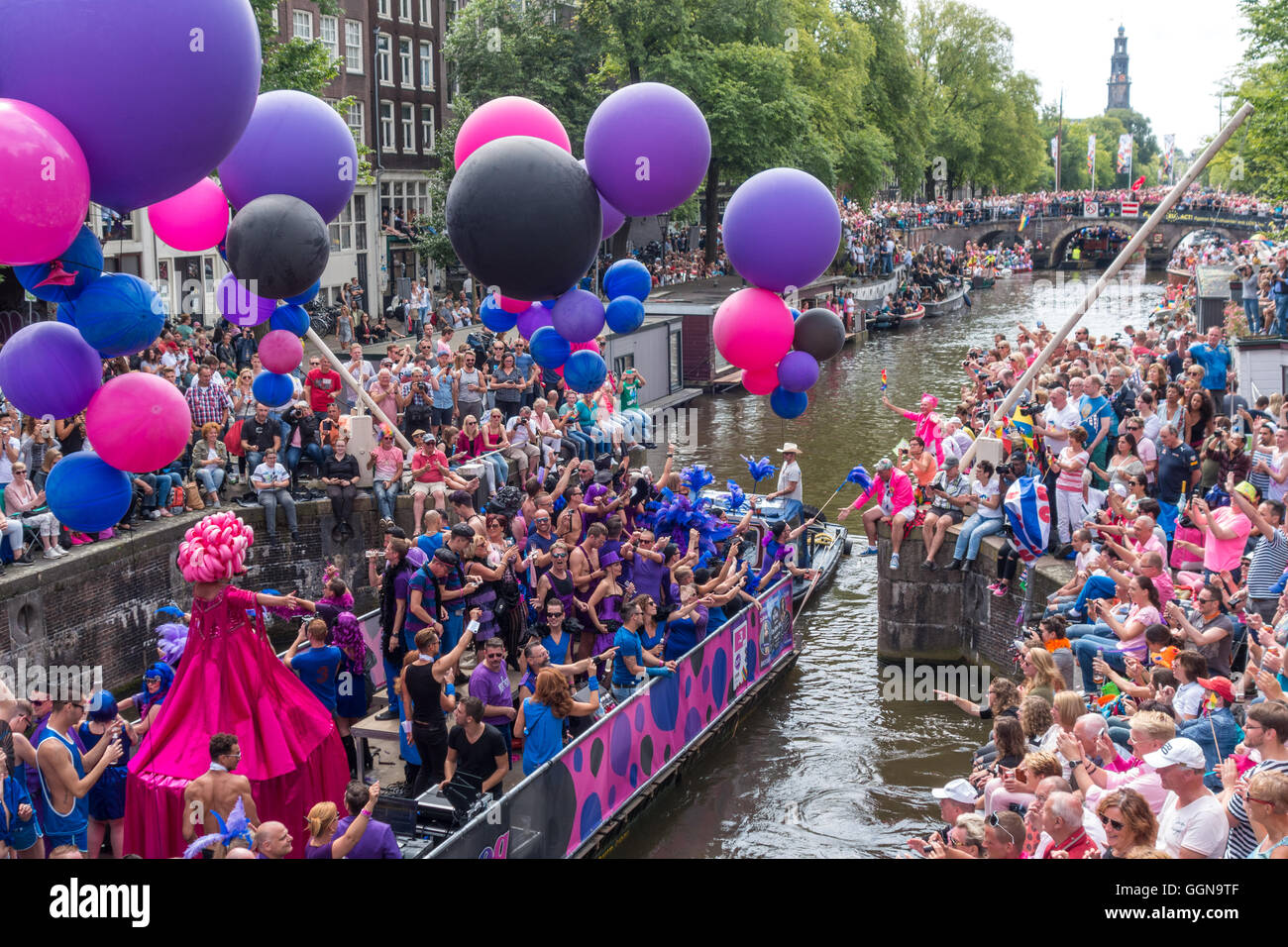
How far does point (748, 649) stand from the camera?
12953mm

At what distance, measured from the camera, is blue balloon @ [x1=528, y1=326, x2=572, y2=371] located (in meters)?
8.70

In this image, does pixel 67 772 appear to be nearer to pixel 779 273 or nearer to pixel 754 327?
pixel 754 327

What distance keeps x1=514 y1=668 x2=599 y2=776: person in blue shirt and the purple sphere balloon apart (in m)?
3.46

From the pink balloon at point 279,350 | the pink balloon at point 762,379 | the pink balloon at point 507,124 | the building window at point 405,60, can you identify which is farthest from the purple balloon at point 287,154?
the building window at point 405,60

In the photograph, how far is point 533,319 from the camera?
9086mm

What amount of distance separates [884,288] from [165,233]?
128 ft

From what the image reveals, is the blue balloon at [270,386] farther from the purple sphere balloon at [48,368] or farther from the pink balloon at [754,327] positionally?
the pink balloon at [754,327]

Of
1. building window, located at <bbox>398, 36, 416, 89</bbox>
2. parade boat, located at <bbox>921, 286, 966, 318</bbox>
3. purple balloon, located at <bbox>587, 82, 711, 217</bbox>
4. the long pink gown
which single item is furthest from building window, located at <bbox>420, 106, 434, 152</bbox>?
purple balloon, located at <bbox>587, 82, 711, 217</bbox>

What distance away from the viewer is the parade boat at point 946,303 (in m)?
47.9

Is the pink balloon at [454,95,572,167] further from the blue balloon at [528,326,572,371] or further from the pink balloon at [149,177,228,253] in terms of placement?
the pink balloon at [149,177,228,253]

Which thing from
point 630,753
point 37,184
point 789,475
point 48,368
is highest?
A: point 37,184

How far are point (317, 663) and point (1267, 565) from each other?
6988 mm

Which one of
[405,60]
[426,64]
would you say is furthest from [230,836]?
[426,64]
